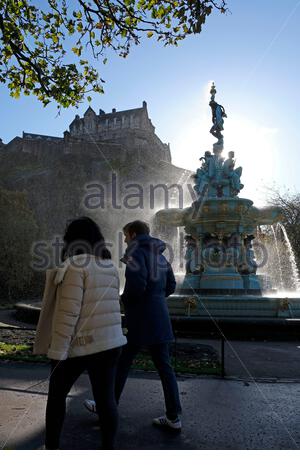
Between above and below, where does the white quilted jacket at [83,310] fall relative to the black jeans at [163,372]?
above

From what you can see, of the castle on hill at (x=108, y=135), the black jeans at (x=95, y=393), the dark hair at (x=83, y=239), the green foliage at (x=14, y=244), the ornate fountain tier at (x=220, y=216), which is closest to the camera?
the black jeans at (x=95, y=393)

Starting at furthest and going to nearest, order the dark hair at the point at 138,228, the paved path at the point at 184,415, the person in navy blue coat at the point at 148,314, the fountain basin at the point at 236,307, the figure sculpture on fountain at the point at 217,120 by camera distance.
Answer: the figure sculpture on fountain at the point at 217,120
the fountain basin at the point at 236,307
the dark hair at the point at 138,228
the person in navy blue coat at the point at 148,314
the paved path at the point at 184,415

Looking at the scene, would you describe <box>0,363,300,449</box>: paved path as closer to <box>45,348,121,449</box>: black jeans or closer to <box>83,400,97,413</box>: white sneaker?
<box>83,400,97,413</box>: white sneaker

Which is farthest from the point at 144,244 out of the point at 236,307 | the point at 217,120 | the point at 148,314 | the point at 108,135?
the point at 108,135

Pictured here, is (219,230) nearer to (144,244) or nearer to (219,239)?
(219,239)

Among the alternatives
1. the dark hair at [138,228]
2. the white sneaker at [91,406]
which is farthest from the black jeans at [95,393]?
the dark hair at [138,228]

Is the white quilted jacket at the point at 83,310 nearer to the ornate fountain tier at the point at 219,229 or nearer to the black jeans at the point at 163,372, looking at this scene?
the black jeans at the point at 163,372

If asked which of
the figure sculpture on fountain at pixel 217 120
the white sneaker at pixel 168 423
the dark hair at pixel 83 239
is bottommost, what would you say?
the white sneaker at pixel 168 423

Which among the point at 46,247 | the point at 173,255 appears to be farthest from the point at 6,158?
the point at 173,255

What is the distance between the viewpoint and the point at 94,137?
87625 millimetres

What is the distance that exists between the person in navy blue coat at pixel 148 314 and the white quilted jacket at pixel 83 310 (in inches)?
25.0

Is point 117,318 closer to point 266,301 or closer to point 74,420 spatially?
point 74,420

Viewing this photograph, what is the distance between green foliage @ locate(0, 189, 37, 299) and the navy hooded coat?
113ft

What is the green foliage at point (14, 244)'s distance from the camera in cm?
3644
